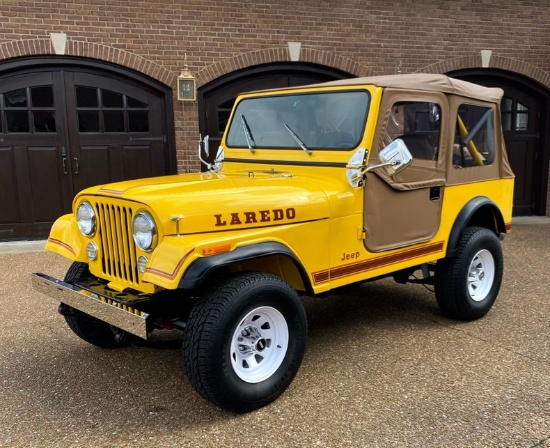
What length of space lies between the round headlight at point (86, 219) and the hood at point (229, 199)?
0.28 ft

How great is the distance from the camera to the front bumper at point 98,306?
8.96 feet

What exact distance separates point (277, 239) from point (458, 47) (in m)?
7.36

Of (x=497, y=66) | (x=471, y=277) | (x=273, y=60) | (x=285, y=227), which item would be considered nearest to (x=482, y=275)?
(x=471, y=277)

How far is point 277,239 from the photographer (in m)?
3.11

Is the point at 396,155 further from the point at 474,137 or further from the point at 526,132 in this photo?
the point at 526,132

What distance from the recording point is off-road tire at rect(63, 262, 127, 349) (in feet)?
11.6

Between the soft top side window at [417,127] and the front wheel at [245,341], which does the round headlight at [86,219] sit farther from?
the soft top side window at [417,127]

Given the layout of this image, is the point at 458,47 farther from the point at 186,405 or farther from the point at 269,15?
the point at 186,405

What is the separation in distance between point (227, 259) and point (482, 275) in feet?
8.96

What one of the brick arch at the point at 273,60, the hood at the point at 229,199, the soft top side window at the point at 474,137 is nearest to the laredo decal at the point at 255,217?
the hood at the point at 229,199

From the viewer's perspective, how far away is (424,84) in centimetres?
400

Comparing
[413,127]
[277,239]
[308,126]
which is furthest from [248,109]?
[277,239]

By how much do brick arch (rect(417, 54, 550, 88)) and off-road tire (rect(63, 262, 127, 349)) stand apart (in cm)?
714

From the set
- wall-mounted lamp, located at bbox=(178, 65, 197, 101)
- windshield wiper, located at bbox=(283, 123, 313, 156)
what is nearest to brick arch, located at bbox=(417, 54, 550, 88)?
wall-mounted lamp, located at bbox=(178, 65, 197, 101)
